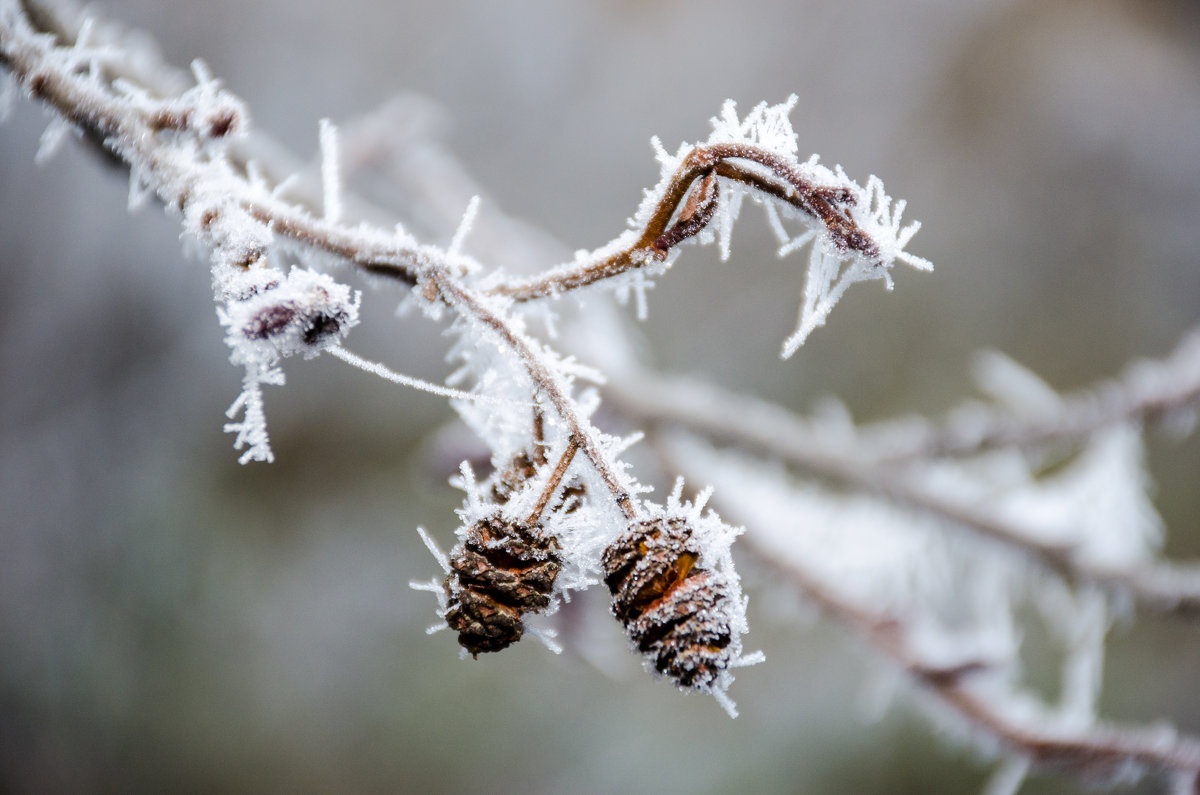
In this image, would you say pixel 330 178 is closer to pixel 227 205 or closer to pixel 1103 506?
pixel 227 205

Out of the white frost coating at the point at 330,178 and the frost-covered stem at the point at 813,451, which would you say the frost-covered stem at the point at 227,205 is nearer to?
the white frost coating at the point at 330,178

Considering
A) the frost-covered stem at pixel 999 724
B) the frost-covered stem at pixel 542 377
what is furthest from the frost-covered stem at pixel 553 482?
the frost-covered stem at pixel 999 724

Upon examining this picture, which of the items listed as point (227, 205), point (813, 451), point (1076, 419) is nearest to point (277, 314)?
point (227, 205)

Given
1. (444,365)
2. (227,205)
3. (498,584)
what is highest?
(444,365)

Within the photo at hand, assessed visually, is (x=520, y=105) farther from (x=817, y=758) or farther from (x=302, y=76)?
(x=817, y=758)

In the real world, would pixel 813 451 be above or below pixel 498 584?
above

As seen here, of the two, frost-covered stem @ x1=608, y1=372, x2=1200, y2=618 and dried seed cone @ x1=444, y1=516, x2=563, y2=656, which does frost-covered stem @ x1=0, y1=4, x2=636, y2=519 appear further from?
frost-covered stem @ x1=608, y1=372, x2=1200, y2=618

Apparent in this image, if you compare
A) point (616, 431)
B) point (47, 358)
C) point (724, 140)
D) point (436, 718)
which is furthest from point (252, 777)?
point (724, 140)
